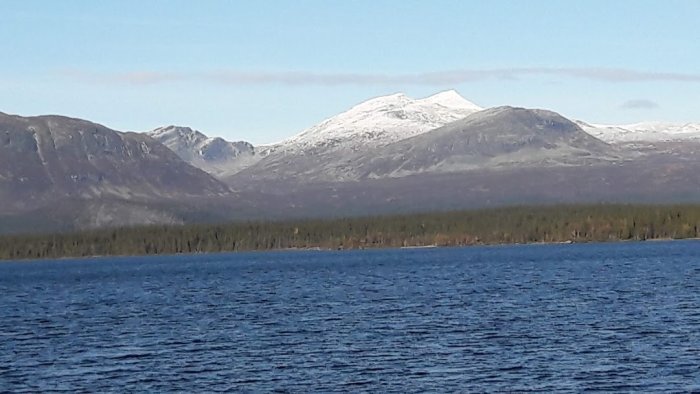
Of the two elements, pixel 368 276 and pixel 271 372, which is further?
pixel 368 276

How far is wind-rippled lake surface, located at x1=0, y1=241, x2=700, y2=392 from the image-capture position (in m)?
50.1

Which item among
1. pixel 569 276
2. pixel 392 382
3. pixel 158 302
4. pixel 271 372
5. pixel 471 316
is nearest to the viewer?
pixel 392 382

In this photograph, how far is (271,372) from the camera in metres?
52.6

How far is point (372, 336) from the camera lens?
63.4 meters

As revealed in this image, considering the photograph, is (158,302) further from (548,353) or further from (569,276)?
(548,353)

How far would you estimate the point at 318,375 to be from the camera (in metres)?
51.5

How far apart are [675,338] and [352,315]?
886 inches

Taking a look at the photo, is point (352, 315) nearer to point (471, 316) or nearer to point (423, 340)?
point (471, 316)

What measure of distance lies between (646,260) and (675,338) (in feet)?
279

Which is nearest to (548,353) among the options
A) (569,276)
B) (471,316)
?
(471,316)

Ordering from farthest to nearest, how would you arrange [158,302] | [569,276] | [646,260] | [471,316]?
[646,260] → [569,276] → [158,302] → [471,316]

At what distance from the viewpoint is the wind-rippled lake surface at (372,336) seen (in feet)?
164

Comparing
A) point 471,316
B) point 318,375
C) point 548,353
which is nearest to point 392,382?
point 318,375

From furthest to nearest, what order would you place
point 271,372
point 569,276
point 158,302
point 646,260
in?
1. point 646,260
2. point 569,276
3. point 158,302
4. point 271,372
